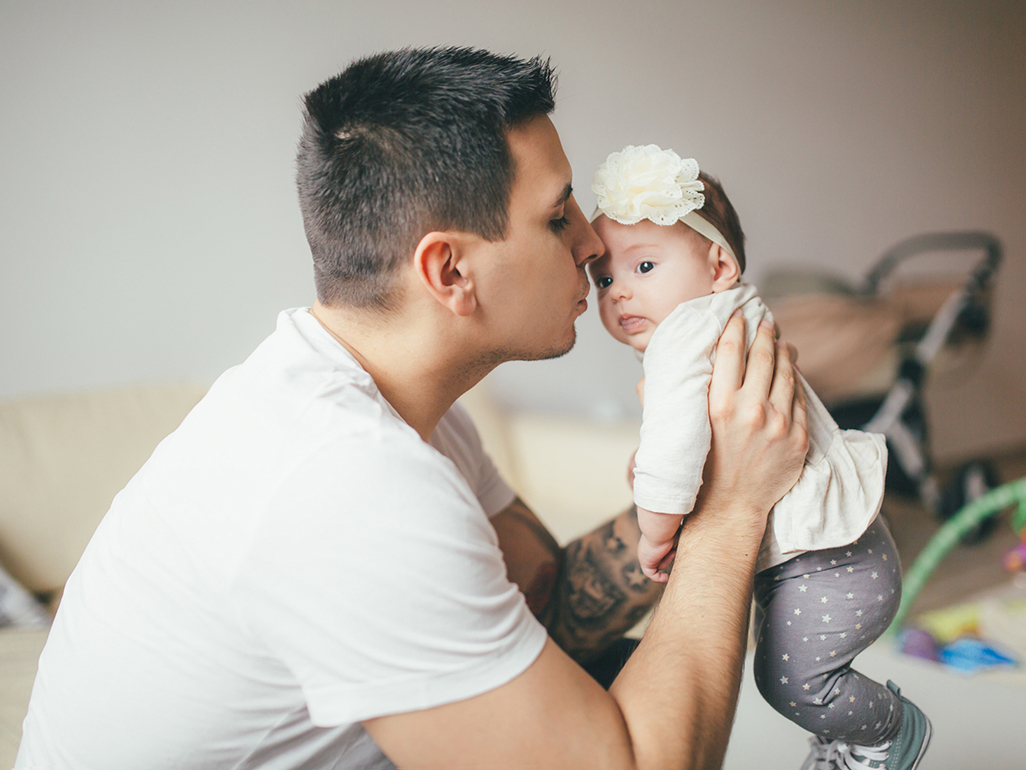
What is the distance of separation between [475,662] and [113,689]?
0.40 metres

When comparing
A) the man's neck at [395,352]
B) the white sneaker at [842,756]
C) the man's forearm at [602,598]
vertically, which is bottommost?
the white sneaker at [842,756]

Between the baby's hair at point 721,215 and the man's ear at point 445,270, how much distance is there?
1.17 ft

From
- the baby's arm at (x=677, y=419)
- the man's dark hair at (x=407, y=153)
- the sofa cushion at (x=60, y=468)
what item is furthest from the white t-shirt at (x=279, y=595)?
the sofa cushion at (x=60, y=468)

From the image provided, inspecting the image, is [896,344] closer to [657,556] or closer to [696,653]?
[657,556]

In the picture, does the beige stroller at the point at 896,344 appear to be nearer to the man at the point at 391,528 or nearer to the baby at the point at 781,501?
the baby at the point at 781,501

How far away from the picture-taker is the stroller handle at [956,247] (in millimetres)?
3098

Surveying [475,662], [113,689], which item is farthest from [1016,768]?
[113,689]

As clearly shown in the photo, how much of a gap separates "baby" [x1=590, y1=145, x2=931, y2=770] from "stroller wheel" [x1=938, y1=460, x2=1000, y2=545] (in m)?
2.70

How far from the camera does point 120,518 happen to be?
0.87 meters

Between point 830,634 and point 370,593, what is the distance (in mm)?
635

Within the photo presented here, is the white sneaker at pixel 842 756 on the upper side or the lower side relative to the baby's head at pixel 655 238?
lower

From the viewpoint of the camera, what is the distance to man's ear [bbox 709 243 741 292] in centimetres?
106

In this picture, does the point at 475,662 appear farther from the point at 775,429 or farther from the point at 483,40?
the point at 483,40

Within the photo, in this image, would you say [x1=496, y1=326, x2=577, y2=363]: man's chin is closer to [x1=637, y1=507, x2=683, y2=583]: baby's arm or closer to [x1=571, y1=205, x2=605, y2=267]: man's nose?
[x1=571, y1=205, x2=605, y2=267]: man's nose
